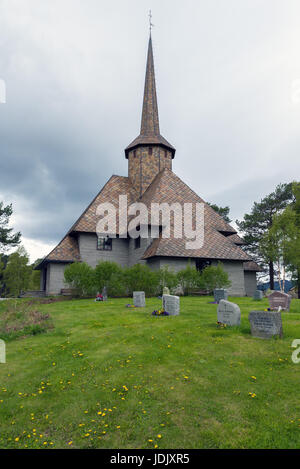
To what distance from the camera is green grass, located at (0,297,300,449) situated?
4.26 metres

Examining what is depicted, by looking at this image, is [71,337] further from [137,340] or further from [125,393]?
[125,393]

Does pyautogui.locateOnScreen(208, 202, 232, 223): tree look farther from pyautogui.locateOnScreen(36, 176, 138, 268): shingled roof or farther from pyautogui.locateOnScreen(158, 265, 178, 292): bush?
pyautogui.locateOnScreen(158, 265, 178, 292): bush

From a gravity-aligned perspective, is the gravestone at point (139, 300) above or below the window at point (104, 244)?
below

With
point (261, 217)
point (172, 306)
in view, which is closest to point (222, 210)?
point (261, 217)

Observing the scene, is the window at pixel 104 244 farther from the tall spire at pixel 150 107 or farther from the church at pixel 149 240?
the tall spire at pixel 150 107

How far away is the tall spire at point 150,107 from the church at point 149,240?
0.50 ft

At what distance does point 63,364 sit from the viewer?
7.11 metres

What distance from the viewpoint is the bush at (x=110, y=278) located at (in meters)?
21.3

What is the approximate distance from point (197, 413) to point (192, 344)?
3.25 m

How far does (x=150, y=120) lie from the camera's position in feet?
126

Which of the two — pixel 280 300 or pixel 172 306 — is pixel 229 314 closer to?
pixel 172 306
